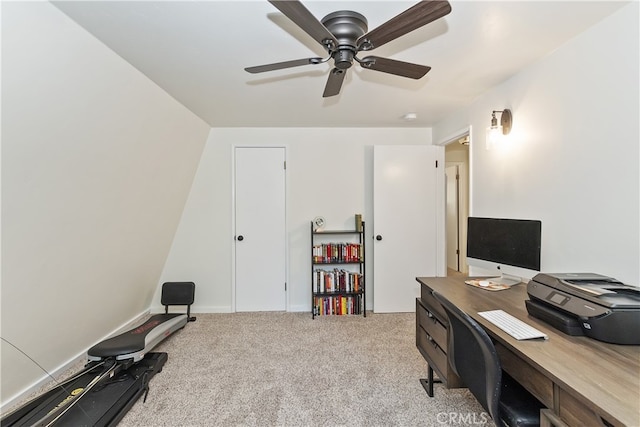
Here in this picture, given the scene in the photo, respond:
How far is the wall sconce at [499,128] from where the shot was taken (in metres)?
2.13

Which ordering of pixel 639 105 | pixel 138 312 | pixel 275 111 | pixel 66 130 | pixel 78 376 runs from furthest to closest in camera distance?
pixel 138 312 → pixel 275 111 → pixel 78 376 → pixel 66 130 → pixel 639 105

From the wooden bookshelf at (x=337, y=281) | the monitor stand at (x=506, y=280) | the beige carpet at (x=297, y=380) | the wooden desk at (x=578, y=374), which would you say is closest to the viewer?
the wooden desk at (x=578, y=374)

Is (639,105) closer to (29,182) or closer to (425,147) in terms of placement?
(425,147)

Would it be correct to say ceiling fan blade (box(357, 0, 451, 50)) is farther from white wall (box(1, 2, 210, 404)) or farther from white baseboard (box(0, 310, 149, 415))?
white baseboard (box(0, 310, 149, 415))

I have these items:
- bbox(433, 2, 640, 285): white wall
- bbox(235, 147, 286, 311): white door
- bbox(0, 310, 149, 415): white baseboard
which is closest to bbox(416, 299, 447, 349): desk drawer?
bbox(433, 2, 640, 285): white wall

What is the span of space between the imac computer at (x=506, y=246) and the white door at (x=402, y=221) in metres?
1.16

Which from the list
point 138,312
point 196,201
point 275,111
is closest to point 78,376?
point 138,312

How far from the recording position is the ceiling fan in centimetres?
105

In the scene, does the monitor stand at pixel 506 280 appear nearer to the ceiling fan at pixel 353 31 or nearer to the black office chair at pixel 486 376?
the black office chair at pixel 486 376

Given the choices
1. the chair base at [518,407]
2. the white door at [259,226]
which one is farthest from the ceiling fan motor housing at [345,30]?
the white door at [259,226]

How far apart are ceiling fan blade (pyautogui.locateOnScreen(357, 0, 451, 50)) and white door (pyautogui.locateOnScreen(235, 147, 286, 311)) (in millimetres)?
2287

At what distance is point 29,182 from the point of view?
1.46 m

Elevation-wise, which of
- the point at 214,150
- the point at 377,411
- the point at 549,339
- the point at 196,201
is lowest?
the point at 377,411

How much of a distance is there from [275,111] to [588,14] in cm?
232
